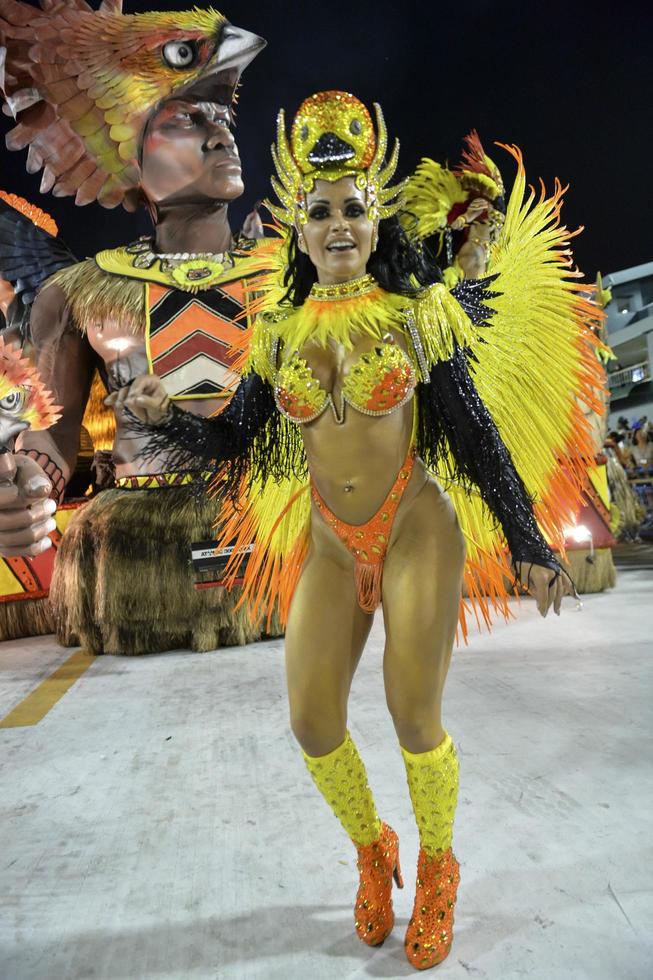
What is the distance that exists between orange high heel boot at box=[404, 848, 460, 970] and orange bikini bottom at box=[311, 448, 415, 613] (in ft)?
1.87

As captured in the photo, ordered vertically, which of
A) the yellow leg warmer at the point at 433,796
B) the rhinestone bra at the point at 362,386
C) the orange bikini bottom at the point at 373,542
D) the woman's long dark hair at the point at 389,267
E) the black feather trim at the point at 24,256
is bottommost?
the yellow leg warmer at the point at 433,796

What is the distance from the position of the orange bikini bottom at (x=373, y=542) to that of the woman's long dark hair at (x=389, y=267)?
45 centimetres

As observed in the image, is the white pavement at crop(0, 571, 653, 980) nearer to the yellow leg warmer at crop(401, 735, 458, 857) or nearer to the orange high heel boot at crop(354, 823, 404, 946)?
the orange high heel boot at crop(354, 823, 404, 946)

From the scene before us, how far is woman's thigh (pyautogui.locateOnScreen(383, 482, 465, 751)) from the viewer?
1.54 metres

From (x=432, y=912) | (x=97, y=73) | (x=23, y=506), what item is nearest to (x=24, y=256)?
(x=97, y=73)

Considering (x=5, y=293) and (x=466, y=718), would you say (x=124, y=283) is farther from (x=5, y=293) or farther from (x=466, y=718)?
(x=466, y=718)

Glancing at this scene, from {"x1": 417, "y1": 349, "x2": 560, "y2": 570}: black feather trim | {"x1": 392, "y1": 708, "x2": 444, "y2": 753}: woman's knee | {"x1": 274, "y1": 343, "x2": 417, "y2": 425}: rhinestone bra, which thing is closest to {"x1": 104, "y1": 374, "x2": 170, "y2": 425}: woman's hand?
{"x1": 274, "y1": 343, "x2": 417, "y2": 425}: rhinestone bra

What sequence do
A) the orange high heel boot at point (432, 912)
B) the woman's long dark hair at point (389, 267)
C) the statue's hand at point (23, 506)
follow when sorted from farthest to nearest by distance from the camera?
1. the statue's hand at point (23, 506)
2. the woman's long dark hair at point (389, 267)
3. the orange high heel boot at point (432, 912)

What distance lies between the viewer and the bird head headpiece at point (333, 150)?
161 cm

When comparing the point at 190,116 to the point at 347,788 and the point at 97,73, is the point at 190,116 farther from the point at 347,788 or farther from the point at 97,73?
the point at 347,788

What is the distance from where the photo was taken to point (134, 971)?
4.96ft

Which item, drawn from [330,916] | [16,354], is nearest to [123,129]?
[16,354]

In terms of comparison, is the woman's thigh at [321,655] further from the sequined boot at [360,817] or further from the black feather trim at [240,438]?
the black feather trim at [240,438]

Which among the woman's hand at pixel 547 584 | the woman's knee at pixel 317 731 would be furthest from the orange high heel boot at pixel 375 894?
the woman's hand at pixel 547 584
